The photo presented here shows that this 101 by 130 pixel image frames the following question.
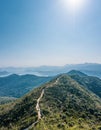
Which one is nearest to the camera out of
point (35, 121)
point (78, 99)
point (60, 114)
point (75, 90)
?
point (35, 121)

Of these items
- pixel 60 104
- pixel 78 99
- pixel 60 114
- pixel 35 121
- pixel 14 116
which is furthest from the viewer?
pixel 78 99

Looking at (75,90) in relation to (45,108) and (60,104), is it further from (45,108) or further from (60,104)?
(45,108)

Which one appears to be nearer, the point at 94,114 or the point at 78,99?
the point at 94,114

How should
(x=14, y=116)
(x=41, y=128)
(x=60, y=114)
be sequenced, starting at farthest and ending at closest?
(x=14, y=116) < (x=60, y=114) < (x=41, y=128)

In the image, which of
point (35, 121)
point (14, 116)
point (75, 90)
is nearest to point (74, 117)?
point (35, 121)

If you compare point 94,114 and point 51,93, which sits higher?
point 51,93

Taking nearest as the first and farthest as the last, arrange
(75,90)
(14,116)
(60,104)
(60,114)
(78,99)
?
(60,114) → (14,116) → (60,104) → (78,99) → (75,90)

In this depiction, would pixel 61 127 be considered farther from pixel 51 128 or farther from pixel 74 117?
pixel 74 117

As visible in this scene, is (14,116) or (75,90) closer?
(14,116)

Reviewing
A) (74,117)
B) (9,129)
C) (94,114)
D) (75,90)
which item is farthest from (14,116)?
(75,90)
